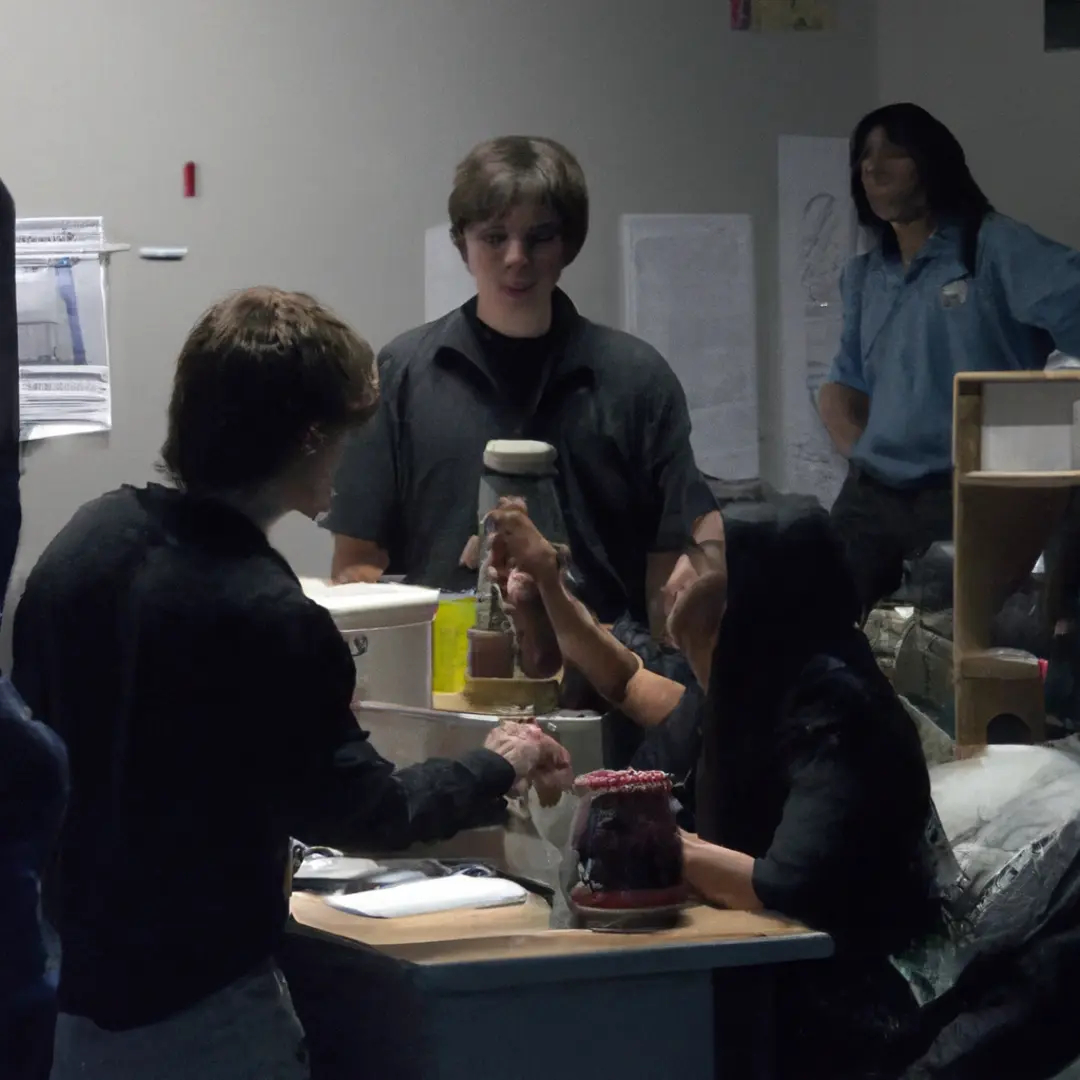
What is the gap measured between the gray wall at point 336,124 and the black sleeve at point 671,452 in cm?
13

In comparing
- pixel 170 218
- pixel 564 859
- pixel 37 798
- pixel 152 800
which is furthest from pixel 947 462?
pixel 37 798

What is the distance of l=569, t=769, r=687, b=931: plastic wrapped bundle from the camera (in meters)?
1.30

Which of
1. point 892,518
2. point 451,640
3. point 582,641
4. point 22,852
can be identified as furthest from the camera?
point 892,518

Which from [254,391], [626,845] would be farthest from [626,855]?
[254,391]

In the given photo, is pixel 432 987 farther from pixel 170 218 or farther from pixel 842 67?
pixel 842 67

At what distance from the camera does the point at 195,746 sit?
1225mm

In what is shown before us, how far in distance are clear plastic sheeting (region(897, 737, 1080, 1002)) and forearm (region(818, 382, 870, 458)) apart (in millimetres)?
481

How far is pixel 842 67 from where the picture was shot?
1960mm

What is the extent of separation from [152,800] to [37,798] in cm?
25

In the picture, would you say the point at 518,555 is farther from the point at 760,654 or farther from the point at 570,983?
the point at 570,983

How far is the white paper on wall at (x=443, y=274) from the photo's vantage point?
193 centimetres

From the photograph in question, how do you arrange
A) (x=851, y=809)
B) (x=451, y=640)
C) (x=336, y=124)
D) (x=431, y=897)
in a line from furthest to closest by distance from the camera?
1. (x=336, y=124)
2. (x=451, y=640)
3. (x=851, y=809)
4. (x=431, y=897)

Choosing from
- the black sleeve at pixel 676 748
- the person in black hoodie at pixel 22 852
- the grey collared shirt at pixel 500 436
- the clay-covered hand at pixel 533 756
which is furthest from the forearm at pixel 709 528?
the person in black hoodie at pixel 22 852

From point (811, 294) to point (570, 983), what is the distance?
1.07 m
